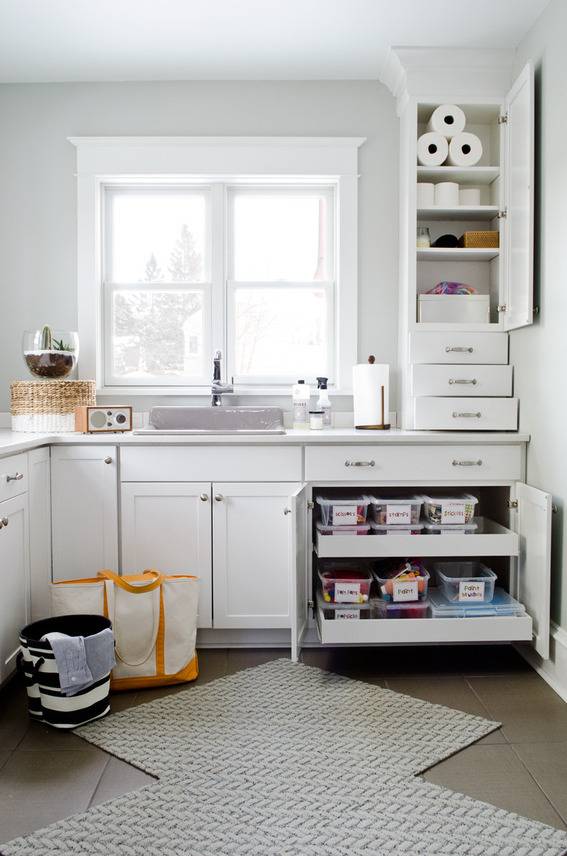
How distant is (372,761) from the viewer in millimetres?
2051

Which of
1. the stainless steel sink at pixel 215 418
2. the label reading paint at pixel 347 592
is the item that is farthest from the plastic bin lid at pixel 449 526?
the stainless steel sink at pixel 215 418

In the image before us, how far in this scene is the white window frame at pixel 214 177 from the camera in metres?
3.39

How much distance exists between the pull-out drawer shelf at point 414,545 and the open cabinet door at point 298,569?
88mm

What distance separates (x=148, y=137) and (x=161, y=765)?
9.13ft

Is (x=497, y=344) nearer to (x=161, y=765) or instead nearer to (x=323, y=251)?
(x=323, y=251)

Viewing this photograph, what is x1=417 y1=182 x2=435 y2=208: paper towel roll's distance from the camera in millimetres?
3205

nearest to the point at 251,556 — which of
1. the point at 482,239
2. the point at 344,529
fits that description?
the point at 344,529

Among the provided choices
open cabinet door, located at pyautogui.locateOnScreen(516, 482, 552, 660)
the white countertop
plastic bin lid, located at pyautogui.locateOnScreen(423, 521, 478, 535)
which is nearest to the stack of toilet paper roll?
the white countertop

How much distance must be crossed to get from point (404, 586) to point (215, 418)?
3.77 feet

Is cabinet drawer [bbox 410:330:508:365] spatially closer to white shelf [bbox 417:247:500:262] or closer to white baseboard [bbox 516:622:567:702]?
white shelf [bbox 417:247:500:262]

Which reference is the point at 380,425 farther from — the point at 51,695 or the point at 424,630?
the point at 51,695

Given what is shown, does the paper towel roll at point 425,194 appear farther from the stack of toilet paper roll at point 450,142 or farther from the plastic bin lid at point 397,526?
the plastic bin lid at point 397,526

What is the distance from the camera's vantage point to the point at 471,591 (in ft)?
9.18

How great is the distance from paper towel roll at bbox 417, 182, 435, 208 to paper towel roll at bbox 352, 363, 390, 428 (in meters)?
0.78
